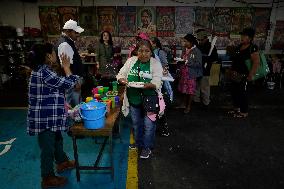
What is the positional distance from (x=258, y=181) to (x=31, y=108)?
3.94m

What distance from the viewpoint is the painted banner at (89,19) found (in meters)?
10.9

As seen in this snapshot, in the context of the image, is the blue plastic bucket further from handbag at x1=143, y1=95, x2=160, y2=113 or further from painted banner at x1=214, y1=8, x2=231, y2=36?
painted banner at x1=214, y1=8, x2=231, y2=36

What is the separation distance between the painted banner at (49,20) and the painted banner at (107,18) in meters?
1.81

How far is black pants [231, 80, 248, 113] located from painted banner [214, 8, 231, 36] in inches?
185

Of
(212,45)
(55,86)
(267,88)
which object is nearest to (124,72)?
(55,86)

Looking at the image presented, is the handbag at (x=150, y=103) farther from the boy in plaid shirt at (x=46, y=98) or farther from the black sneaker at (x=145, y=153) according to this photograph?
the boy in plaid shirt at (x=46, y=98)

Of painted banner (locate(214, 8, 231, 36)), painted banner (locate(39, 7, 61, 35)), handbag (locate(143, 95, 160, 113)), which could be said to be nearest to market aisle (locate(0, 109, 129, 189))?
handbag (locate(143, 95, 160, 113))

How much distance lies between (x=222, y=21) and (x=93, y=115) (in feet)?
29.5

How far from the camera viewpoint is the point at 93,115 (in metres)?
3.87

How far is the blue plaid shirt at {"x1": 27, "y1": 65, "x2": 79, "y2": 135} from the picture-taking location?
3.59m

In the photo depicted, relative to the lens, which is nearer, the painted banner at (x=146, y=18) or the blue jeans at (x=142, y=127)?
the blue jeans at (x=142, y=127)

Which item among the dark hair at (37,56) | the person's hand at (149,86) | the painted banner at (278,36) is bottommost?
the person's hand at (149,86)

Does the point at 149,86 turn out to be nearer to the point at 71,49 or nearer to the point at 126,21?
the point at 71,49

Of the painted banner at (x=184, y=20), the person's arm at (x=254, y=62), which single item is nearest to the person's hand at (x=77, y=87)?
the person's arm at (x=254, y=62)
